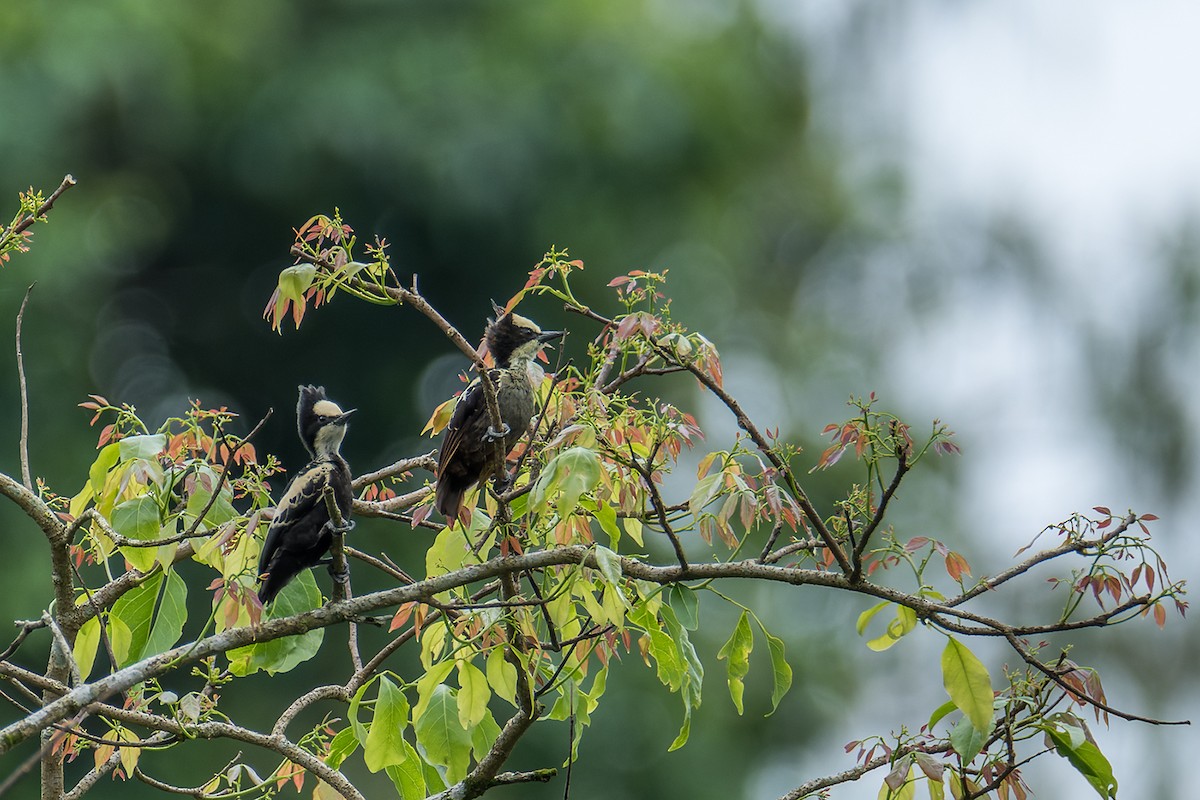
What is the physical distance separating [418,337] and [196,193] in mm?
1989

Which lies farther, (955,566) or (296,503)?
(296,503)

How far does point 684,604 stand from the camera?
2650mm

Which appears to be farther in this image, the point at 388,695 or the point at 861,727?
the point at 861,727

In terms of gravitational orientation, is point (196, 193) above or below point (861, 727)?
above

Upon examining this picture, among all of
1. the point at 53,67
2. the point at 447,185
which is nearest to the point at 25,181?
the point at 53,67

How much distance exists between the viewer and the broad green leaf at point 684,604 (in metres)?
2.62

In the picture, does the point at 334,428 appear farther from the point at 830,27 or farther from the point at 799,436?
the point at 830,27

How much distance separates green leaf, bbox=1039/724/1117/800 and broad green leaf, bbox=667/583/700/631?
673mm

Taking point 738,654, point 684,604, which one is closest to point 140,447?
point 684,604

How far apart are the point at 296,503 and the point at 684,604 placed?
101cm

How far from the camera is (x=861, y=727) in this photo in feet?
39.2

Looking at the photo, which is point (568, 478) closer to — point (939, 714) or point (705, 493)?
point (705, 493)

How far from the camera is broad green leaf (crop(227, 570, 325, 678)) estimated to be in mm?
2838

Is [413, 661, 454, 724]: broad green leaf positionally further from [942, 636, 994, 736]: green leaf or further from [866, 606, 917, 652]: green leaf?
[942, 636, 994, 736]: green leaf
